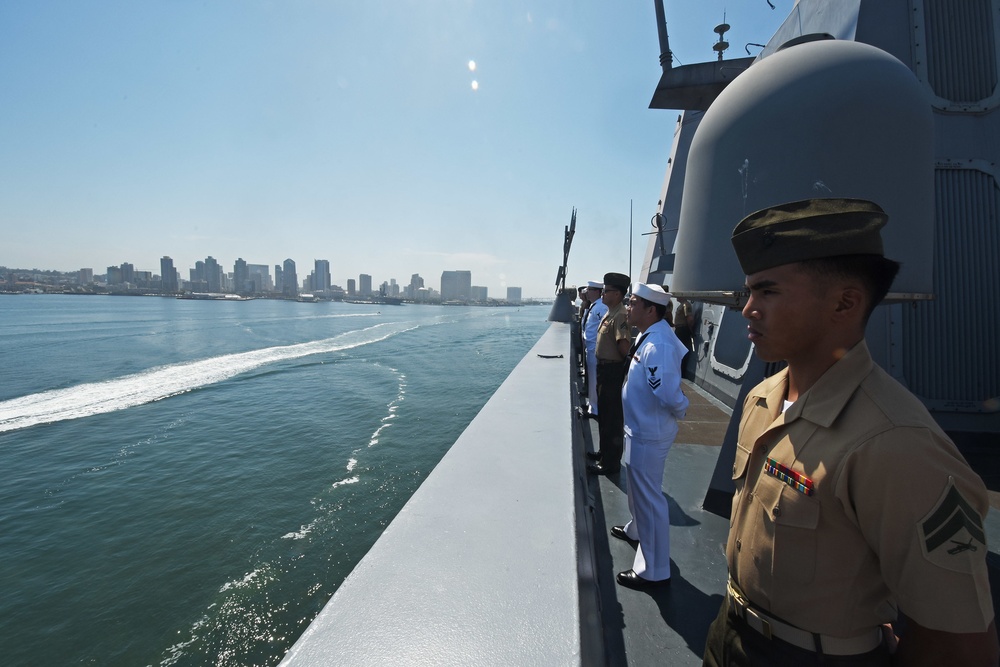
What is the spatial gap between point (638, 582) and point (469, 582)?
1.50 metres

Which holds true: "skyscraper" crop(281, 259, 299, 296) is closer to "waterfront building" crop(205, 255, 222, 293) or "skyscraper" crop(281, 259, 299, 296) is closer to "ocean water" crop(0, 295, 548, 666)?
"waterfront building" crop(205, 255, 222, 293)

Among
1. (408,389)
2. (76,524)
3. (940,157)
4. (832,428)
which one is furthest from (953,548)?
(408,389)

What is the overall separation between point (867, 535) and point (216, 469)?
372 inches

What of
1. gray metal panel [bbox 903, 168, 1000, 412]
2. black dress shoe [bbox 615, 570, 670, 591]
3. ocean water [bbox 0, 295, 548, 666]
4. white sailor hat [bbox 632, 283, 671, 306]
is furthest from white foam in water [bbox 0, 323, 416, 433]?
gray metal panel [bbox 903, 168, 1000, 412]

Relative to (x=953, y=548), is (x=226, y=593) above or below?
below

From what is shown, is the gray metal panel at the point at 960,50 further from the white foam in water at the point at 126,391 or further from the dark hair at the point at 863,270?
the white foam in water at the point at 126,391

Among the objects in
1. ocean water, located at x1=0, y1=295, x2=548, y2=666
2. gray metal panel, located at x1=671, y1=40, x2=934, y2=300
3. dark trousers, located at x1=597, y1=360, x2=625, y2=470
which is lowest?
ocean water, located at x1=0, y1=295, x2=548, y2=666

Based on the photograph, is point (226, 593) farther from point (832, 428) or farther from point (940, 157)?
point (940, 157)

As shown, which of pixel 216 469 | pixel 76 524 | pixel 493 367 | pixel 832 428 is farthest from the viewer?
pixel 493 367

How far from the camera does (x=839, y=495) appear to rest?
782mm

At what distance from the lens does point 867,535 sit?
76cm

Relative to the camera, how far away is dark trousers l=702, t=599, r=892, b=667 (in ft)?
2.82

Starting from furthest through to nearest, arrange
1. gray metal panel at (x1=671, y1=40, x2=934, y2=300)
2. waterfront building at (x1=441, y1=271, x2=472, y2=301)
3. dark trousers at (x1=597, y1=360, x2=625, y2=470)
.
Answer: waterfront building at (x1=441, y1=271, x2=472, y2=301), dark trousers at (x1=597, y1=360, x2=625, y2=470), gray metal panel at (x1=671, y1=40, x2=934, y2=300)

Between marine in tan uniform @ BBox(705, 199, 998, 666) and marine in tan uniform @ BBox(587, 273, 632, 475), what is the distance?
2.64 metres
